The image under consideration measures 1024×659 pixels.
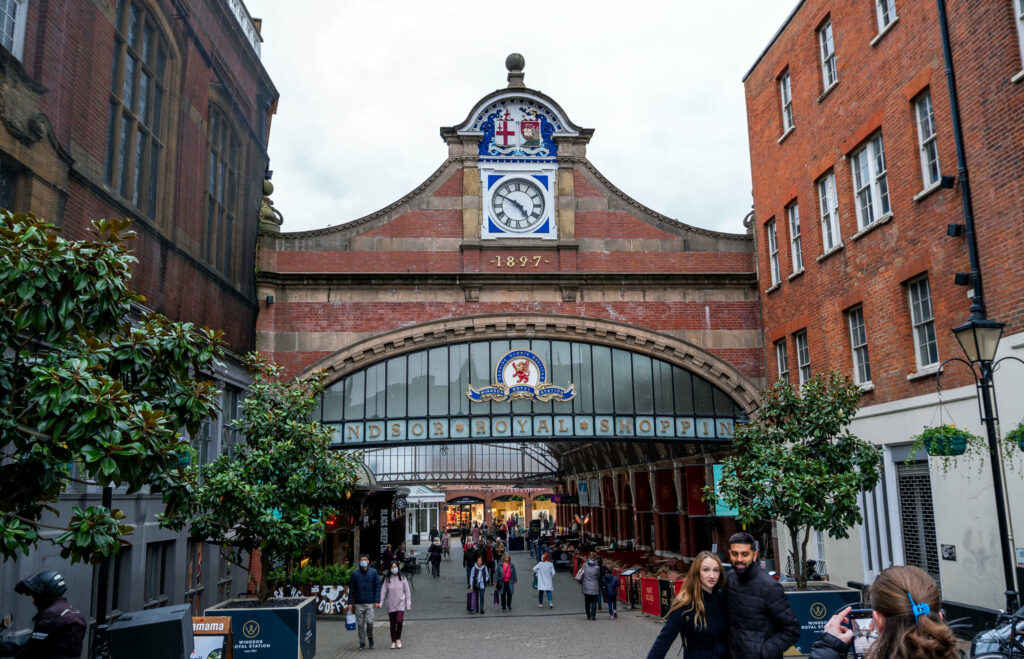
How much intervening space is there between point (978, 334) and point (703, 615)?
6.30 meters

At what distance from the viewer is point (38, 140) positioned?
11.6m

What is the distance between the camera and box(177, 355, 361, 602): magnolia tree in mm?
12922

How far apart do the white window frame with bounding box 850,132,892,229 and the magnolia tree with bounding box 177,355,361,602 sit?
1139cm

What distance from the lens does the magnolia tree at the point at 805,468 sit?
12836 millimetres

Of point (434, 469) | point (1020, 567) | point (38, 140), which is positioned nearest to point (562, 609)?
point (1020, 567)

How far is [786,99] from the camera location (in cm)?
2084

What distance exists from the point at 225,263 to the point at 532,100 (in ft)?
30.8

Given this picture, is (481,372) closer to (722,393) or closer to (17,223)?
(722,393)

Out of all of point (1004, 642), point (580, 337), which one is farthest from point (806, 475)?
point (580, 337)

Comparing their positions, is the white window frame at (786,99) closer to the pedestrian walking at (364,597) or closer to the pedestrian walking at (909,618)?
the pedestrian walking at (364,597)

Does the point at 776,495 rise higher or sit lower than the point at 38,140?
lower

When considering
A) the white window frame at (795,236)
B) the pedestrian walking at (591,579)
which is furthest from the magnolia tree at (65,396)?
the white window frame at (795,236)

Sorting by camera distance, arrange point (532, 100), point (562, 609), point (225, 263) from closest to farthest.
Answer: point (225, 263) < point (562, 609) < point (532, 100)

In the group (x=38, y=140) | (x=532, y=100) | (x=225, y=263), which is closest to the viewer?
(x=38, y=140)
